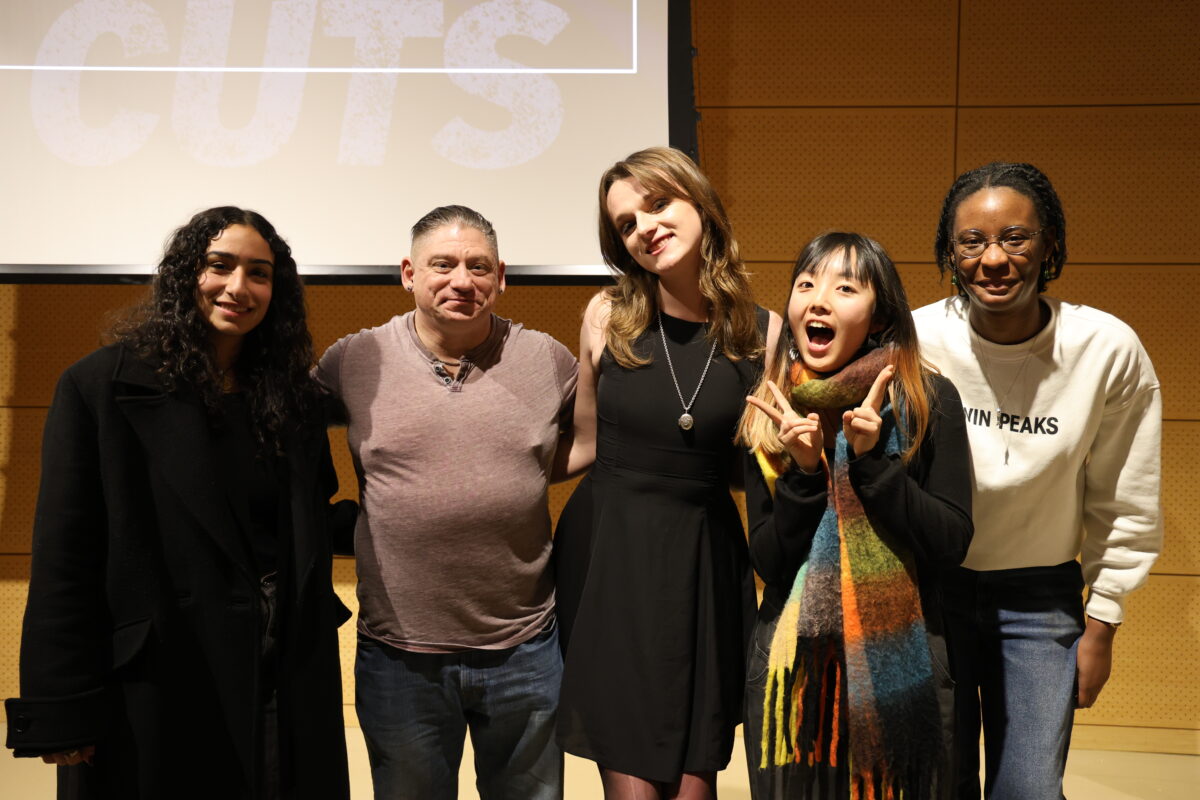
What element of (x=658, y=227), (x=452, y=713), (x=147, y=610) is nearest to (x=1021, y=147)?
(x=658, y=227)

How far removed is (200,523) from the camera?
5.58ft

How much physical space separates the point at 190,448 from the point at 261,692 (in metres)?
0.50

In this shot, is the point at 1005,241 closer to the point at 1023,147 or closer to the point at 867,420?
the point at 867,420

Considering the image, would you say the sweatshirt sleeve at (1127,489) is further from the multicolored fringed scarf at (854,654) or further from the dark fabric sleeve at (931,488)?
the multicolored fringed scarf at (854,654)

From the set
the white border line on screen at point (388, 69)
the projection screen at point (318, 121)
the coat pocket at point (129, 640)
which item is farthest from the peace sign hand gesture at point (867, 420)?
the white border line on screen at point (388, 69)

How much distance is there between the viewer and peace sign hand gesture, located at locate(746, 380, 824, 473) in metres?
1.55

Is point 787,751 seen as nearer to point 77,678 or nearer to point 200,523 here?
point 200,523

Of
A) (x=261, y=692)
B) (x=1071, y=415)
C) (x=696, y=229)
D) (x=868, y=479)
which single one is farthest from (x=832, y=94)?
(x=261, y=692)

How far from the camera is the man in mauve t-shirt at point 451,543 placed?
197cm

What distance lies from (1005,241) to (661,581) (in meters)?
0.96

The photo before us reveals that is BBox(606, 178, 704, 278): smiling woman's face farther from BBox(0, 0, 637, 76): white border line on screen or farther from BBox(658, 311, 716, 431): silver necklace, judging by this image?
BBox(0, 0, 637, 76): white border line on screen

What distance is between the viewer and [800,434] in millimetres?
1555

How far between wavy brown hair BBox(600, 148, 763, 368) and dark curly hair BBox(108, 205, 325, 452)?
677 mm

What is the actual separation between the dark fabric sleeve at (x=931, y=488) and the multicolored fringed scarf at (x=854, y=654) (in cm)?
3
